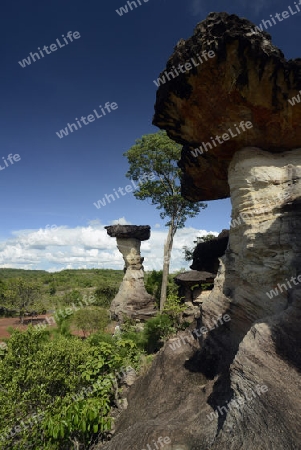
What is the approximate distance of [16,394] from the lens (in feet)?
20.3

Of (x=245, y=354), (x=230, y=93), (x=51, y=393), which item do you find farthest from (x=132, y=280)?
(x=245, y=354)

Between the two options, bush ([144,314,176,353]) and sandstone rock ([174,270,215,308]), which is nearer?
bush ([144,314,176,353])

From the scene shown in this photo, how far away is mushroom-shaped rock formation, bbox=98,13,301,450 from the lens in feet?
14.6

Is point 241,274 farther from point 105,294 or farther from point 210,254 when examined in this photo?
point 105,294

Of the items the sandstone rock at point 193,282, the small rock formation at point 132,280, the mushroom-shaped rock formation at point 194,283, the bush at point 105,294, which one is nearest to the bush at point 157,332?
the sandstone rock at point 193,282

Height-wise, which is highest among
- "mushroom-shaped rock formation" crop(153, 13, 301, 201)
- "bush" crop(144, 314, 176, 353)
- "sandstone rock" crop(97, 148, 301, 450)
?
"mushroom-shaped rock formation" crop(153, 13, 301, 201)

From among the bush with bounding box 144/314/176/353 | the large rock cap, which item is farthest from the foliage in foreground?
the large rock cap

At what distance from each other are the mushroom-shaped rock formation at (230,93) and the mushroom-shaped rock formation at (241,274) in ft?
0.09

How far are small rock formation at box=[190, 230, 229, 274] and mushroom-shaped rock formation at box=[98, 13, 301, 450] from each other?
10.9 meters

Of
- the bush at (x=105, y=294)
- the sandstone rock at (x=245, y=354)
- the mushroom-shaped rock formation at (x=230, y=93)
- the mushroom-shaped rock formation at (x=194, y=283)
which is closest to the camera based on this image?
the sandstone rock at (x=245, y=354)

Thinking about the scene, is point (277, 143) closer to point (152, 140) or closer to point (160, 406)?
point (160, 406)

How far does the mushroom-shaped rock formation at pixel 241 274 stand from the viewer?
14.6 ft

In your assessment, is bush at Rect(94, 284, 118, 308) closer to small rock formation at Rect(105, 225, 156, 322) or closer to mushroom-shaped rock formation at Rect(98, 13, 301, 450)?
small rock formation at Rect(105, 225, 156, 322)

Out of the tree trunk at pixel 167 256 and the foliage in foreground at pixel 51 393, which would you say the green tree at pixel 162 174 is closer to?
the tree trunk at pixel 167 256
